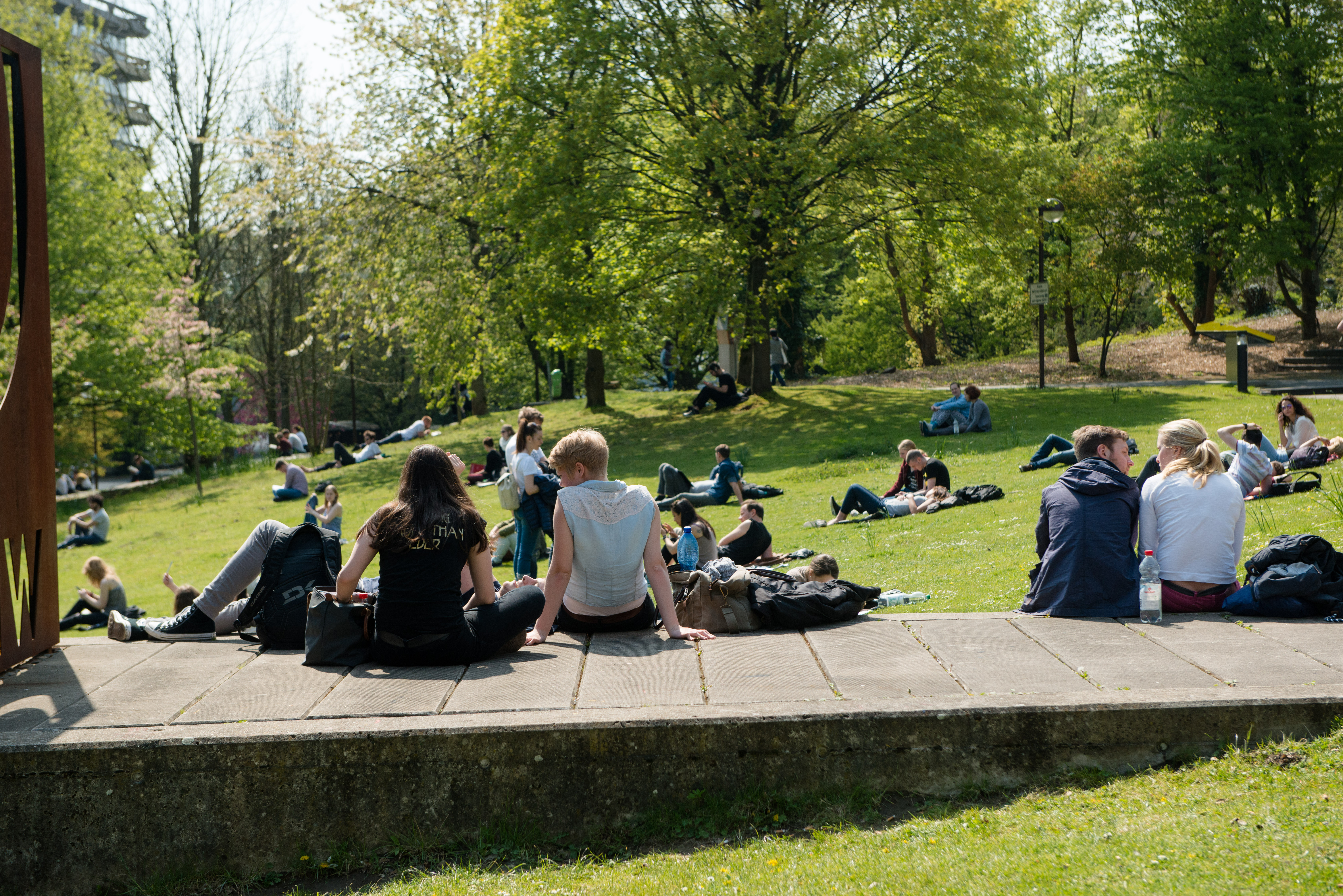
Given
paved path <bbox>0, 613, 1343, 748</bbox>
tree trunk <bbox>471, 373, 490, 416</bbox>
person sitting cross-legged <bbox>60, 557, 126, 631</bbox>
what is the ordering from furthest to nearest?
tree trunk <bbox>471, 373, 490, 416</bbox>
person sitting cross-legged <bbox>60, 557, 126, 631</bbox>
paved path <bbox>0, 613, 1343, 748</bbox>

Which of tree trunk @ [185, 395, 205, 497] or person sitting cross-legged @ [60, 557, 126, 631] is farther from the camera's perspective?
tree trunk @ [185, 395, 205, 497]

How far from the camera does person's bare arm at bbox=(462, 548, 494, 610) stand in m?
5.95

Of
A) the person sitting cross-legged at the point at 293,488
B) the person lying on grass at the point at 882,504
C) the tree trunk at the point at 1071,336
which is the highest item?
the tree trunk at the point at 1071,336

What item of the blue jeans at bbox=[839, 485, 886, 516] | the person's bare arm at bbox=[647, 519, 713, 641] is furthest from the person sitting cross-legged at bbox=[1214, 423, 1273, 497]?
the person's bare arm at bbox=[647, 519, 713, 641]

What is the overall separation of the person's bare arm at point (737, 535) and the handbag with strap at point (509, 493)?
224 cm

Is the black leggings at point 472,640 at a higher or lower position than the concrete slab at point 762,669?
higher

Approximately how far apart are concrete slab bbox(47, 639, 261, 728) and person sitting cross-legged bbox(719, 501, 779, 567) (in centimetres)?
578

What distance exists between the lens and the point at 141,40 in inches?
1449

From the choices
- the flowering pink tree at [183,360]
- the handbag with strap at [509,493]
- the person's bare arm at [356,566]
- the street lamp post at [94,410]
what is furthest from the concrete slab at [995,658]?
the street lamp post at [94,410]

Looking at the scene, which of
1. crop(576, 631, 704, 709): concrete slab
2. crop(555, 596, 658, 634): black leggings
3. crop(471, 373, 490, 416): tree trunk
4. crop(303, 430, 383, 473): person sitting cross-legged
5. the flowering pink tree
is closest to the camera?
crop(576, 631, 704, 709): concrete slab

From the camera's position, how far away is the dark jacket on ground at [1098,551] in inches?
260

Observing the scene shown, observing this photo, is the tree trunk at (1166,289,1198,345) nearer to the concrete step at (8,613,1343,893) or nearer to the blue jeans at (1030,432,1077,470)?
the blue jeans at (1030,432,1077,470)

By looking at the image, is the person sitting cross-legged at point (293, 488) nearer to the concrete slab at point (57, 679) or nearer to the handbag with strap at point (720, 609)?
the concrete slab at point (57, 679)

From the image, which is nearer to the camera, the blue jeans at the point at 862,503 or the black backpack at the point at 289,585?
the black backpack at the point at 289,585
